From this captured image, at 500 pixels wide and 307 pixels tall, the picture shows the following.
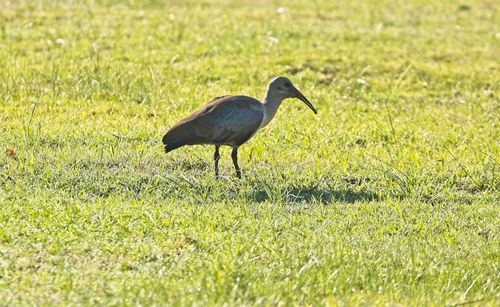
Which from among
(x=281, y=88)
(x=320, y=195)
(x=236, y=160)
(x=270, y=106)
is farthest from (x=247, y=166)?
(x=320, y=195)

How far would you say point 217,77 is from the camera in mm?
12812

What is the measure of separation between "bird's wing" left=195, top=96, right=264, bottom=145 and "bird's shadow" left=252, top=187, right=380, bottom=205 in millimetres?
636

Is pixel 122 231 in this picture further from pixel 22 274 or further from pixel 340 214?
pixel 340 214

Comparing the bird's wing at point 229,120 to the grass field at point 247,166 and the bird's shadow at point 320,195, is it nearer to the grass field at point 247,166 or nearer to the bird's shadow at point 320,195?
the grass field at point 247,166

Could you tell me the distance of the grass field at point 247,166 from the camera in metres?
6.39

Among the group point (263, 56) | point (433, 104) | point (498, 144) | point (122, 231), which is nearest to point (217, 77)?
point (263, 56)

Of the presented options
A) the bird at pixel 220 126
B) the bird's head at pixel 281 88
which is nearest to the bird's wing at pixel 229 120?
the bird at pixel 220 126

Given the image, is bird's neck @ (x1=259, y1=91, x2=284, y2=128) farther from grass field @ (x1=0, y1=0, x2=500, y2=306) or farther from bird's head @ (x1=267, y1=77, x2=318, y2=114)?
grass field @ (x1=0, y1=0, x2=500, y2=306)

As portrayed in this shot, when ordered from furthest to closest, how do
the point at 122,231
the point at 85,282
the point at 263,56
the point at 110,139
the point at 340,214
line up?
the point at 263,56
the point at 110,139
the point at 340,214
the point at 122,231
the point at 85,282

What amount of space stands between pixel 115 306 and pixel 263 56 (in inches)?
328

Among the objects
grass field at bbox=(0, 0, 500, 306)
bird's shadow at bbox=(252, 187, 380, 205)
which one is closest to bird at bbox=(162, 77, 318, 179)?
grass field at bbox=(0, 0, 500, 306)

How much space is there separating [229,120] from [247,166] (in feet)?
2.01

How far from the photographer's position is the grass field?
6.39 m

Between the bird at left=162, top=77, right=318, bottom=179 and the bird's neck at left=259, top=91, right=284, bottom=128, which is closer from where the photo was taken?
the bird at left=162, top=77, right=318, bottom=179
